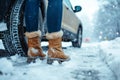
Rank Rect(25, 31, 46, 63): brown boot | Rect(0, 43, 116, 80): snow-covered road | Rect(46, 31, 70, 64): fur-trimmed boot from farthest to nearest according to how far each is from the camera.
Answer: Rect(25, 31, 46, 63): brown boot → Rect(46, 31, 70, 64): fur-trimmed boot → Rect(0, 43, 116, 80): snow-covered road

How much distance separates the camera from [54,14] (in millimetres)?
3873

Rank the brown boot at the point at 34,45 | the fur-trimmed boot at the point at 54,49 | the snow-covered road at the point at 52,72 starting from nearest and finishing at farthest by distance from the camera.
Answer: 1. the snow-covered road at the point at 52,72
2. the fur-trimmed boot at the point at 54,49
3. the brown boot at the point at 34,45

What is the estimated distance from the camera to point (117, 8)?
55156 mm

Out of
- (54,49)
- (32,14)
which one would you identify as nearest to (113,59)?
(54,49)

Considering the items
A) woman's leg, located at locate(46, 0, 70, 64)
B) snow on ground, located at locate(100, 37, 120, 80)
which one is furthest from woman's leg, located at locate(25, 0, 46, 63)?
snow on ground, located at locate(100, 37, 120, 80)

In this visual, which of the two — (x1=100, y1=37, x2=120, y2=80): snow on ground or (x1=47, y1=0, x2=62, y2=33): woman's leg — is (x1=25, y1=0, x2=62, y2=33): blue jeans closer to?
(x1=47, y1=0, x2=62, y2=33): woman's leg

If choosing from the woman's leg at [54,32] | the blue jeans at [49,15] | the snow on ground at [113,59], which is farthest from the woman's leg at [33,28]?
the snow on ground at [113,59]

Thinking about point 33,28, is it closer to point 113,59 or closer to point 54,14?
point 54,14

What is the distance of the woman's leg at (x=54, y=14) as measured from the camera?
386 centimetres

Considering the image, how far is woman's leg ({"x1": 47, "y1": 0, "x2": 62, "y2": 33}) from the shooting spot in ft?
12.6

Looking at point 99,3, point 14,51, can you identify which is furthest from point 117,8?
point 14,51

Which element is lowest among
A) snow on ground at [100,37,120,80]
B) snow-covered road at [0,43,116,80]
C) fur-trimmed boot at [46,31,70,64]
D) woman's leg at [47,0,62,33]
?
A: snow-covered road at [0,43,116,80]

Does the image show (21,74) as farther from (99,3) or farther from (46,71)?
(99,3)

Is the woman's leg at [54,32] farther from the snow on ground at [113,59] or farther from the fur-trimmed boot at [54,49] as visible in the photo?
the snow on ground at [113,59]
